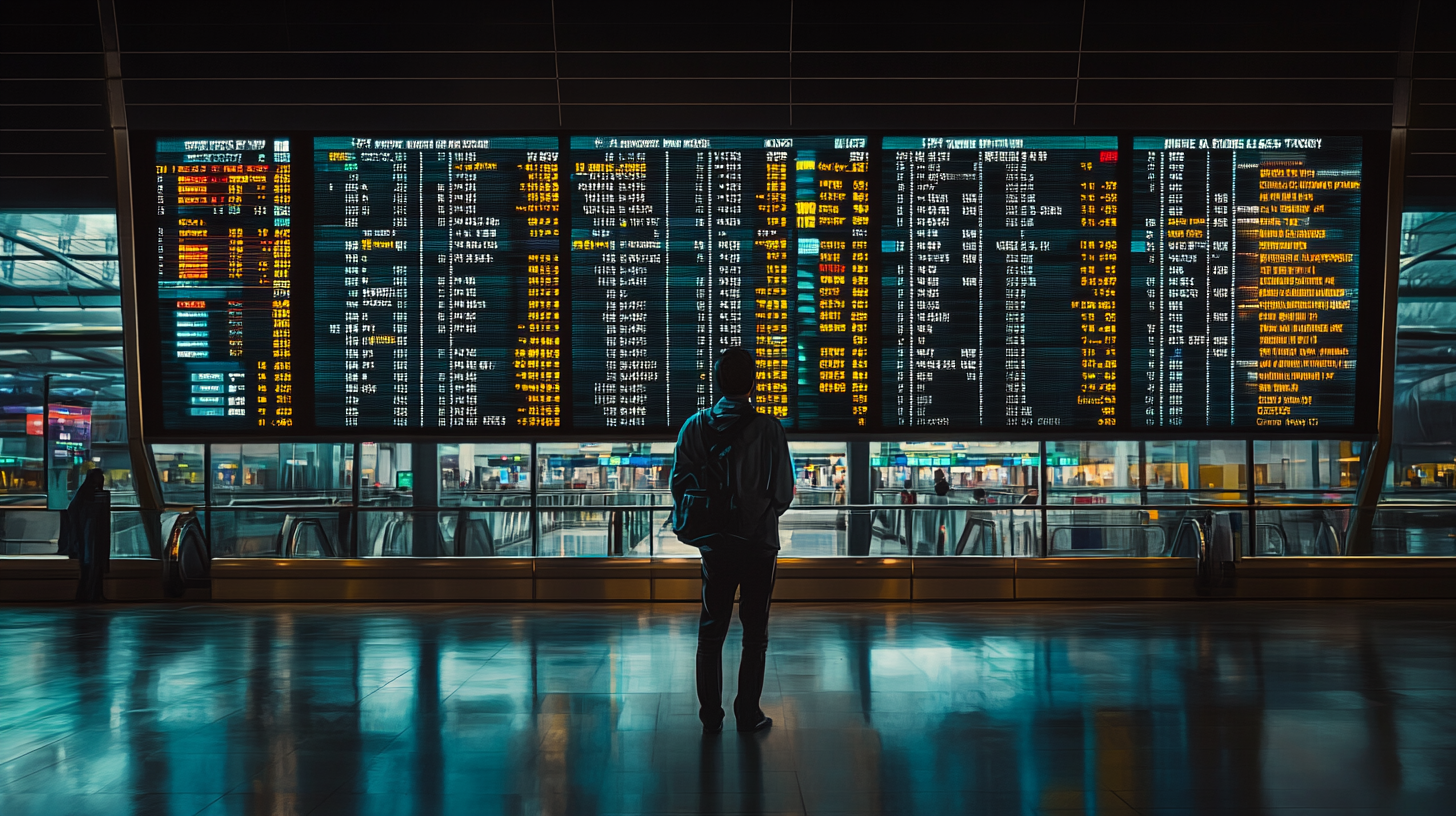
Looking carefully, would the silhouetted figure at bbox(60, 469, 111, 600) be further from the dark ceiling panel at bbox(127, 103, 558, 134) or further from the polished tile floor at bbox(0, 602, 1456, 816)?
the dark ceiling panel at bbox(127, 103, 558, 134)

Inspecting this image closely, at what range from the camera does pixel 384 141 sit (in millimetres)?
9344

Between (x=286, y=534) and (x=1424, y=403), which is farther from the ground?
(x=1424, y=403)

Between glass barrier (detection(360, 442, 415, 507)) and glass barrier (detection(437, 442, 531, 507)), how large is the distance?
403 millimetres

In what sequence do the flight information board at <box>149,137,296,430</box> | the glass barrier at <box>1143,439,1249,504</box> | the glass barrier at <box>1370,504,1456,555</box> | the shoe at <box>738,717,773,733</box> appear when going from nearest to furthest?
the shoe at <box>738,717,773,733</box> < the flight information board at <box>149,137,296,430</box> < the glass barrier at <box>1370,504,1456,555</box> < the glass barrier at <box>1143,439,1249,504</box>

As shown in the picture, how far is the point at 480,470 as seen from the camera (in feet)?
42.1

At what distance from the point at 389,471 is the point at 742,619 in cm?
983

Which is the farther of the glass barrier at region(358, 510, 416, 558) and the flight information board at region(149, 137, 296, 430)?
the glass barrier at region(358, 510, 416, 558)

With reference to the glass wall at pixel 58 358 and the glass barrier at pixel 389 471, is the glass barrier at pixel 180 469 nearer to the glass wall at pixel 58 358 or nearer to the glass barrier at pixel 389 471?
the glass wall at pixel 58 358

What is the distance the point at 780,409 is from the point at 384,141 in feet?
13.9

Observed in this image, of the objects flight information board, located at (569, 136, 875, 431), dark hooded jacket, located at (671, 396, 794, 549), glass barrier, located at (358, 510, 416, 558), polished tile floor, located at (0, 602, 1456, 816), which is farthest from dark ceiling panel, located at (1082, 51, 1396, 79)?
glass barrier, located at (358, 510, 416, 558)

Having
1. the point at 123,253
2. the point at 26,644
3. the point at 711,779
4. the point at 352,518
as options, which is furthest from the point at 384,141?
the point at 711,779

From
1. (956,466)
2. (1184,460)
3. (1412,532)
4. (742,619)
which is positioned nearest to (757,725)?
(742,619)

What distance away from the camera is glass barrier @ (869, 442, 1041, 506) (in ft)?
47.0

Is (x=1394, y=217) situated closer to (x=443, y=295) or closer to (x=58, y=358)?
(x=443, y=295)
